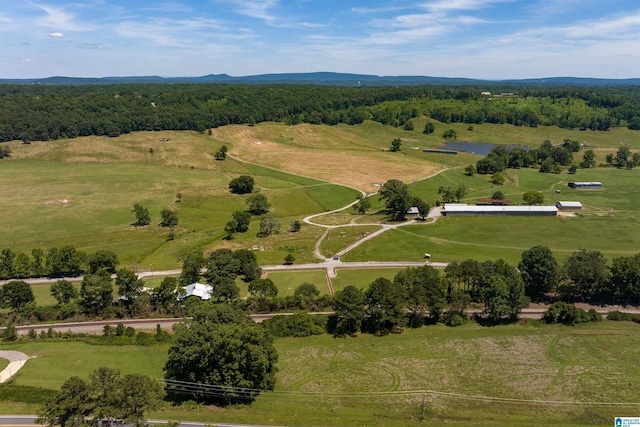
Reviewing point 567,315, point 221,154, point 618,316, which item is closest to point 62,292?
point 567,315

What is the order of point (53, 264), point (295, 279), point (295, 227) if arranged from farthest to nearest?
point (295, 227) → point (53, 264) → point (295, 279)

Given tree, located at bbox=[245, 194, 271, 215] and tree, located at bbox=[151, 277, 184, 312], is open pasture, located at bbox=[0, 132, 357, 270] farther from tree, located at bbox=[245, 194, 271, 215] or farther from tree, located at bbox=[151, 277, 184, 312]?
tree, located at bbox=[151, 277, 184, 312]

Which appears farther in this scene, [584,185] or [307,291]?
[584,185]

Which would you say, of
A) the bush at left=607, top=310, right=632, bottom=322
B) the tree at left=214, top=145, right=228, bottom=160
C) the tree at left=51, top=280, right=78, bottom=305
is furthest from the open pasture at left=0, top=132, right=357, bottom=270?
the bush at left=607, top=310, right=632, bottom=322

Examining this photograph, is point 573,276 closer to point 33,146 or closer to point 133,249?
point 133,249

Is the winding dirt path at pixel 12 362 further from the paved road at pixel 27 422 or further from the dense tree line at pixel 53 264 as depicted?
the dense tree line at pixel 53 264

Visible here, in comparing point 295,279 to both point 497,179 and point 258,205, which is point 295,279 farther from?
point 497,179

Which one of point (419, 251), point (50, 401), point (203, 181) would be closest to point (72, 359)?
point (50, 401)
